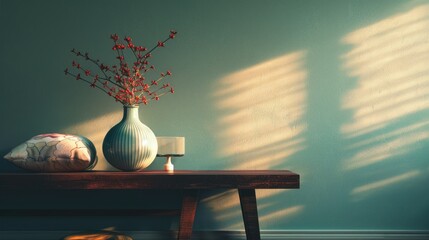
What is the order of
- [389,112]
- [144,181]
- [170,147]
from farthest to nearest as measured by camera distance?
[389,112] < [170,147] < [144,181]

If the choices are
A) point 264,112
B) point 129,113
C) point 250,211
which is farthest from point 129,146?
point 264,112

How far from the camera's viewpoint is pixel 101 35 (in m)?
2.36

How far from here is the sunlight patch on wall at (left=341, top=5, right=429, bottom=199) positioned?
7.52ft

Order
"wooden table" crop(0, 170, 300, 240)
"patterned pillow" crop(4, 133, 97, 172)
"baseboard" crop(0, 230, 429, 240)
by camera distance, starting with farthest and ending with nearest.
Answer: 1. "baseboard" crop(0, 230, 429, 240)
2. "patterned pillow" crop(4, 133, 97, 172)
3. "wooden table" crop(0, 170, 300, 240)

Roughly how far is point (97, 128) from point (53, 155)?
0.40m

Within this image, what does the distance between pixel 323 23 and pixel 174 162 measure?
108cm

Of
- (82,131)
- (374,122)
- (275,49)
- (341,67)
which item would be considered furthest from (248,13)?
(82,131)

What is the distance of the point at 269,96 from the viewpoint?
7.63ft

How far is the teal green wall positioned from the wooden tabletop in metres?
0.41

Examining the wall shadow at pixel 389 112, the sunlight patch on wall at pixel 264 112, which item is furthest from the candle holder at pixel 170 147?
the wall shadow at pixel 389 112

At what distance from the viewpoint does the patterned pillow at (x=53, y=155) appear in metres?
1.97

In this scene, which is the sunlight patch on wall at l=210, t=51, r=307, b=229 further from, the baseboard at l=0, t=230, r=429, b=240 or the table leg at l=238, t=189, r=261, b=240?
the table leg at l=238, t=189, r=261, b=240

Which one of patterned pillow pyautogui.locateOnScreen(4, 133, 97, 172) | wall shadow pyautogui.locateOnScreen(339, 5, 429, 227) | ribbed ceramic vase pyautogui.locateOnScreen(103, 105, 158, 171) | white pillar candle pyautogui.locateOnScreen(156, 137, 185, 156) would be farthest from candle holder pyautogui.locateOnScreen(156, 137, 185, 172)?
wall shadow pyautogui.locateOnScreen(339, 5, 429, 227)

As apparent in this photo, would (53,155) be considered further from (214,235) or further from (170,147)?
(214,235)
